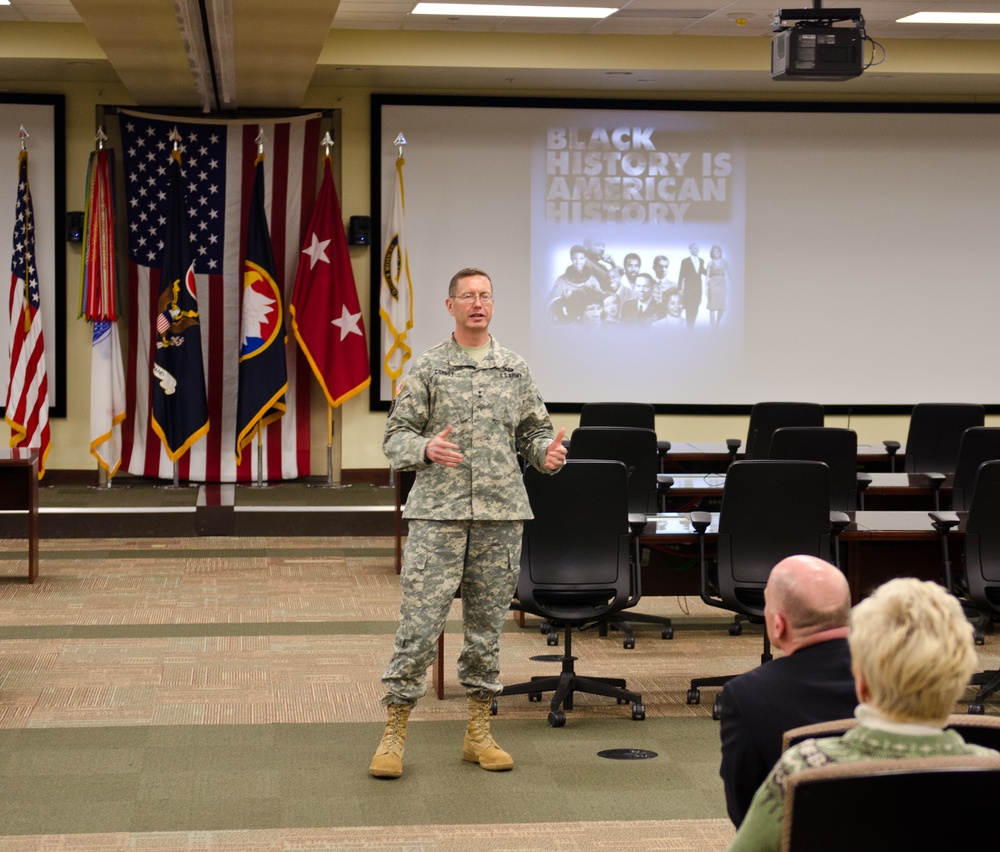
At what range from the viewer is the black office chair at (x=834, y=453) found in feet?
21.3

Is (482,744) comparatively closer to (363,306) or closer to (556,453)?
(556,453)

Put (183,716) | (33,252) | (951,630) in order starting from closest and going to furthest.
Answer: (951,630) < (183,716) < (33,252)

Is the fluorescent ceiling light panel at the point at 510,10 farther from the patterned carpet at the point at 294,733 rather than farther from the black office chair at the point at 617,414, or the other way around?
the patterned carpet at the point at 294,733

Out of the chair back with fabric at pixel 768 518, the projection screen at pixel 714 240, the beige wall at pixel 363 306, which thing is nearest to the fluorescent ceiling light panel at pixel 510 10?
the projection screen at pixel 714 240

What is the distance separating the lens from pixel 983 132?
11.1 metres

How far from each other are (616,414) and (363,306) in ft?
11.3

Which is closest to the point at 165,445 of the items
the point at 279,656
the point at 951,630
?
the point at 279,656

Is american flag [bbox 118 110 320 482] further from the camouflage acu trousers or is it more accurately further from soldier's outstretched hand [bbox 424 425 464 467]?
soldier's outstretched hand [bbox 424 425 464 467]

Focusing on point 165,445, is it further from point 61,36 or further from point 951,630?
point 951,630

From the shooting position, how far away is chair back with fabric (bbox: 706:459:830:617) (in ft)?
16.5

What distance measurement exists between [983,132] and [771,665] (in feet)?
32.6

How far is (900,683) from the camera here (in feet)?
5.71

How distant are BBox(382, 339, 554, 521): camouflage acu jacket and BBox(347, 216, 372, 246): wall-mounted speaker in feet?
21.6

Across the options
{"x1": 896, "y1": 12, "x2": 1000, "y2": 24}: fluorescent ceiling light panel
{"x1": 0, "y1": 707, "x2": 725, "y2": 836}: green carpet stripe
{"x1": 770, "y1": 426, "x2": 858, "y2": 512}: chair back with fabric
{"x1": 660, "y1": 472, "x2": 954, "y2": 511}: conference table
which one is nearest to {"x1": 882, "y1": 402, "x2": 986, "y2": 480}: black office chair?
{"x1": 660, "y1": 472, "x2": 954, "y2": 511}: conference table
